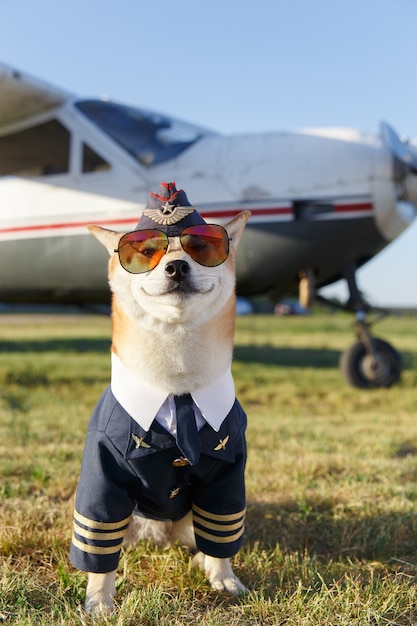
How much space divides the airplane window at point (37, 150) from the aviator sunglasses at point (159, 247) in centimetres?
426

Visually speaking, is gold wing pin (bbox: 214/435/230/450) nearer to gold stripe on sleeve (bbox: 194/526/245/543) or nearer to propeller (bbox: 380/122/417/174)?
gold stripe on sleeve (bbox: 194/526/245/543)

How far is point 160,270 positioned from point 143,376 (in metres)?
0.29

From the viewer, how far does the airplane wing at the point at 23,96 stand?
505cm

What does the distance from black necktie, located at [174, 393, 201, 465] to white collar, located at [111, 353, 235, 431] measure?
1.1 inches

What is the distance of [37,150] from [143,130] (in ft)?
4.22

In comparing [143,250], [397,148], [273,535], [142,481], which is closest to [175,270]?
[143,250]

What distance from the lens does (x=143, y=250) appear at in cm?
143

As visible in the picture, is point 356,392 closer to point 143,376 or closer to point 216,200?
point 216,200

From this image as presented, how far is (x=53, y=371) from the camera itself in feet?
20.6

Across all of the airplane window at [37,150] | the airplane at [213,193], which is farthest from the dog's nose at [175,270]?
the airplane window at [37,150]

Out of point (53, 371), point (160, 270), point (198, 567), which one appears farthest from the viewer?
point (53, 371)

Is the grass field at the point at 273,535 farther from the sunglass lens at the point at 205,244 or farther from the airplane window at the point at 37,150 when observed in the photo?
the airplane window at the point at 37,150

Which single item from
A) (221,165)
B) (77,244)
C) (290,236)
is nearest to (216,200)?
(221,165)

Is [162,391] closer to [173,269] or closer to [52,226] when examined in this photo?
[173,269]
